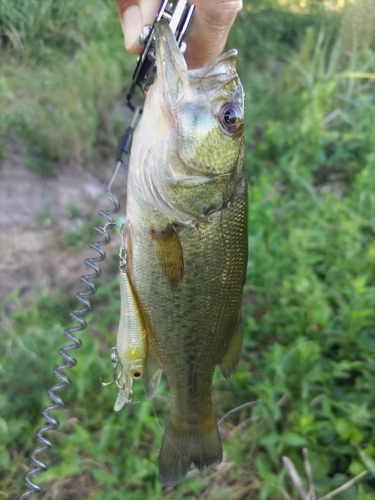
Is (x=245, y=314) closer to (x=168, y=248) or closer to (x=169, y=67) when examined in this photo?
(x=168, y=248)

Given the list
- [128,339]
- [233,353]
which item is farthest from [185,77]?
[233,353]

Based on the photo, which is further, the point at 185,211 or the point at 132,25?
the point at 132,25

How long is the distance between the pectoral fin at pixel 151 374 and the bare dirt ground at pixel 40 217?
66.5 inches

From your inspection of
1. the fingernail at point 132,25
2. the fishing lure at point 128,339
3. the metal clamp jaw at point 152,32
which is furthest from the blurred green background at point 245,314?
the fingernail at point 132,25

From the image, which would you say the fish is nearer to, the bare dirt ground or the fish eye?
the fish eye

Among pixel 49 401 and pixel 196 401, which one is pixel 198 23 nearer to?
pixel 196 401

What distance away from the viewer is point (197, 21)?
4.21ft

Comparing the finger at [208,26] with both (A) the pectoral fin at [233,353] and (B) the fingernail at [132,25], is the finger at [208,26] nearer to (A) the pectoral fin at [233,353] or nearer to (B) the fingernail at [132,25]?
(B) the fingernail at [132,25]

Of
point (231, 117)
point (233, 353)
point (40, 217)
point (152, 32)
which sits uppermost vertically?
point (152, 32)

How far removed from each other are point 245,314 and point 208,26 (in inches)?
67.3

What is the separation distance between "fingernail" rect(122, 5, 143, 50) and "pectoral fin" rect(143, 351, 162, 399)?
109 cm

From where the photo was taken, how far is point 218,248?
113 cm

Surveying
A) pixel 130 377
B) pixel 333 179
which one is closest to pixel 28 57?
pixel 333 179

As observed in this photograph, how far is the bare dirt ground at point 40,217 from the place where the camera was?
9.23 feet
